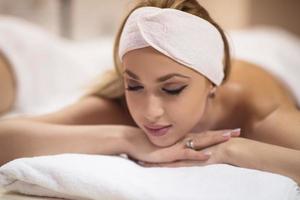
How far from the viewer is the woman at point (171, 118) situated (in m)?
0.88

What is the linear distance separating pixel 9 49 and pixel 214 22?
831 millimetres

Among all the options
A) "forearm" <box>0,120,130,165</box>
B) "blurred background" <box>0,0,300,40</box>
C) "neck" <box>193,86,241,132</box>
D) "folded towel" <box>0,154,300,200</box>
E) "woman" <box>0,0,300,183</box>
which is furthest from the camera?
"blurred background" <box>0,0,300,40</box>

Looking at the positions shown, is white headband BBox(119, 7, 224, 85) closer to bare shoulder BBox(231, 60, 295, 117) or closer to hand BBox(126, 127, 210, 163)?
hand BBox(126, 127, 210, 163)

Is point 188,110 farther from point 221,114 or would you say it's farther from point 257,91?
point 257,91

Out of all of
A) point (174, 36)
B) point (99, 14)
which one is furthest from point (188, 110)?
point (99, 14)

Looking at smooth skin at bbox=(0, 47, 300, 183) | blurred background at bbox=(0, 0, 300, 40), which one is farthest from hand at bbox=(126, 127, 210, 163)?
blurred background at bbox=(0, 0, 300, 40)

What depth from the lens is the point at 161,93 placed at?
2.96ft

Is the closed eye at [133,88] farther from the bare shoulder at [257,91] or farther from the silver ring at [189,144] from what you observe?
the bare shoulder at [257,91]

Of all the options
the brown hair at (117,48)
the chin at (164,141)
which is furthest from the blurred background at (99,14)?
the chin at (164,141)

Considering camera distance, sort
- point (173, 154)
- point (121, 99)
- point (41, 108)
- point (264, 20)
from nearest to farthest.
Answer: point (173, 154) → point (121, 99) → point (41, 108) → point (264, 20)

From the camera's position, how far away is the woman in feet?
2.88

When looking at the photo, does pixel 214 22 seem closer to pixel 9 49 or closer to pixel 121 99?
pixel 121 99

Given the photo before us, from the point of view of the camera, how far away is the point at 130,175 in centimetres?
84

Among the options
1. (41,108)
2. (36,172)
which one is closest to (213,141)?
(36,172)
